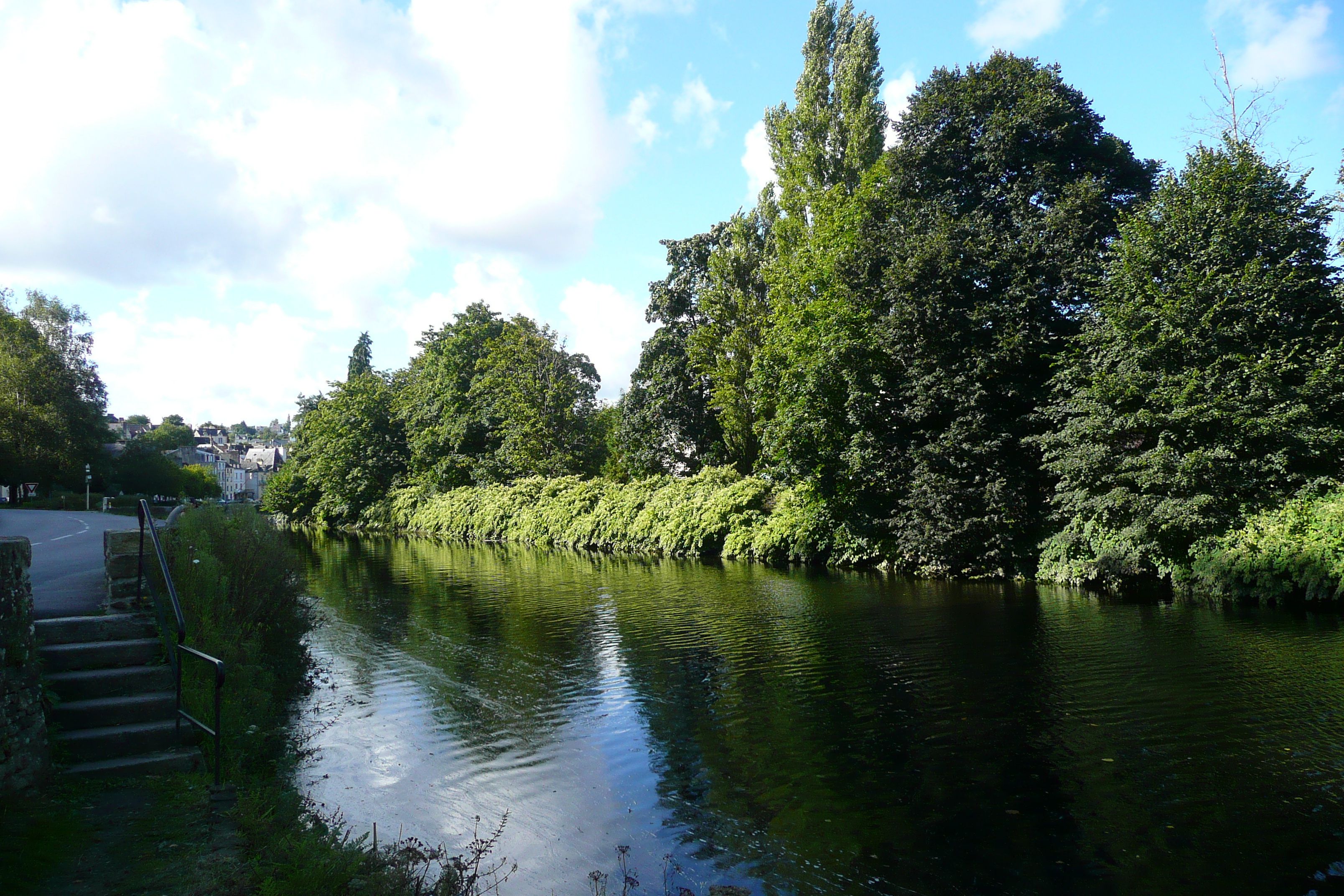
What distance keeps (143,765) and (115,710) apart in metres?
0.65

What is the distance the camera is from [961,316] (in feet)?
74.5

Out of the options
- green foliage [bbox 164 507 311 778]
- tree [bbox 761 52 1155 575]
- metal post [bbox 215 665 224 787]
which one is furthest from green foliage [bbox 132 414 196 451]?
metal post [bbox 215 665 224 787]

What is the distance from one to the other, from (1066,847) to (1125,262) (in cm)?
1686

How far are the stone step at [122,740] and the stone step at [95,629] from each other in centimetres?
106

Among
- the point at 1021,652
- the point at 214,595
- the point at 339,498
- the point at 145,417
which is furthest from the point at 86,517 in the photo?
the point at 145,417

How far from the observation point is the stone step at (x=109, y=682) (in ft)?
21.4

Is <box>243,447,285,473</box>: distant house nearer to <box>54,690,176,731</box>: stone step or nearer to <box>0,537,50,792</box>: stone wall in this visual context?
<box>54,690,176,731</box>: stone step

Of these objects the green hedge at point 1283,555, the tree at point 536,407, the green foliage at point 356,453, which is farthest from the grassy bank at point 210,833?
the green foliage at point 356,453

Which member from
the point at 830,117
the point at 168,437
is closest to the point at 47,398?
the point at 168,437

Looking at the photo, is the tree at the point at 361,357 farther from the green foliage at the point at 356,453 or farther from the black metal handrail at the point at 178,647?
the black metal handrail at the point at 178,647

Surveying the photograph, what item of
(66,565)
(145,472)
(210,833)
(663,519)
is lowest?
(210,833)

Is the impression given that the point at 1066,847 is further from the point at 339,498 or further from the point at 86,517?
the point at 339,498

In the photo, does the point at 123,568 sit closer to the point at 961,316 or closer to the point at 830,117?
the point at 961,316

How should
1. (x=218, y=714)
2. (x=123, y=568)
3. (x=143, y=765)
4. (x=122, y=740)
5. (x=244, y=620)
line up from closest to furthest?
(x=218, y=714)
(x=143, y=765)
(x=122, y=740)
(x=123, y=568)
(x=244, y=620)
